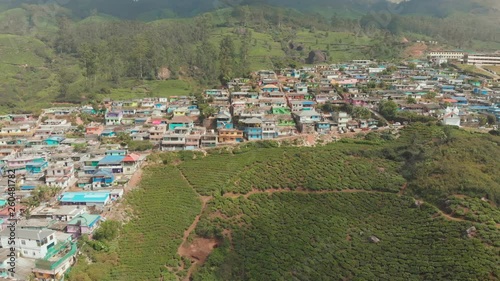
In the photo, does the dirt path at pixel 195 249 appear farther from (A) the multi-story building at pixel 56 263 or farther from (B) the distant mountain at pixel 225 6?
(B) the distant mountain at pixel 225 6

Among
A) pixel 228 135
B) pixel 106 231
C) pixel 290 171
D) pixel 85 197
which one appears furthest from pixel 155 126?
pixel 106 231

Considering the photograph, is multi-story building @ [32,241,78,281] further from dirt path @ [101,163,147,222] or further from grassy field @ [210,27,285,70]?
grassy field @ [210,27,285,70]

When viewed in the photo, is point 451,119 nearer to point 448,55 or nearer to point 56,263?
point 56,263

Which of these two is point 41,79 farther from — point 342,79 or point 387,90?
point 387,90

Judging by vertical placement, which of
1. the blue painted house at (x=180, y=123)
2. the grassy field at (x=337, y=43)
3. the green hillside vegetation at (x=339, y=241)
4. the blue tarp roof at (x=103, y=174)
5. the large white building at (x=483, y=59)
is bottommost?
the green hillside vegetation at (x=339, y=241)

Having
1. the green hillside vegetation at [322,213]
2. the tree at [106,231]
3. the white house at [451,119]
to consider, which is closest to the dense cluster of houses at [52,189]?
the tree at [106,231]

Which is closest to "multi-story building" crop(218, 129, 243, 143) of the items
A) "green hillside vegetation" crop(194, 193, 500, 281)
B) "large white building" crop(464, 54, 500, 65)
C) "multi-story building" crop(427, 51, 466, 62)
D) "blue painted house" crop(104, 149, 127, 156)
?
"blue painted house" crop(104, 149, 127, 156)
